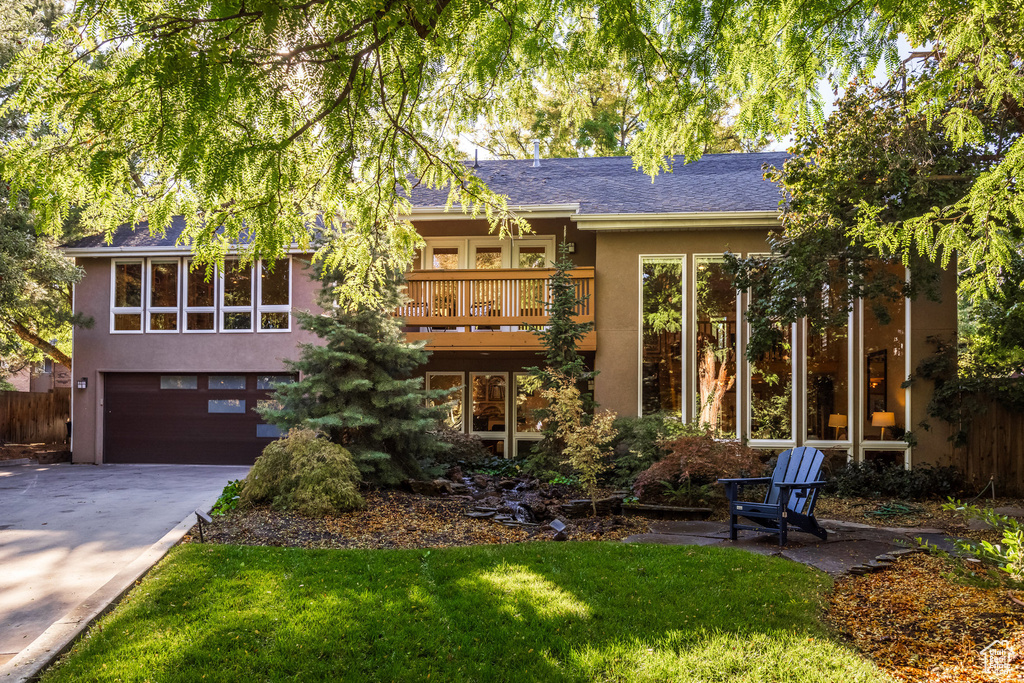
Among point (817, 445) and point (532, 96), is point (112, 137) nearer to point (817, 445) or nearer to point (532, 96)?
point (532, 96)

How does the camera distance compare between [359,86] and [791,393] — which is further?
[791,393]

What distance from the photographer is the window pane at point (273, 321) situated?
1556 cm

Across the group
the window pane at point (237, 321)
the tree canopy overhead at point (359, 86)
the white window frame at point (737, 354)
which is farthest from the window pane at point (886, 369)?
the window pane at point (237, 321)

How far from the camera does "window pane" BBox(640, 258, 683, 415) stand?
12625 mm

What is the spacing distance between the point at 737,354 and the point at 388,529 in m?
7.58

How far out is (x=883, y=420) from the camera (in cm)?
1148

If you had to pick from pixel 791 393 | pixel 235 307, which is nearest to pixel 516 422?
pixel 791 393

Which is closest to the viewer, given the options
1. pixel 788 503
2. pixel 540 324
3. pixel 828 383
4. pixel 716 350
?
pixel 788 503

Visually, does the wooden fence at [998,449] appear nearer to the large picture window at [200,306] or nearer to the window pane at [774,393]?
the window pane at [774,393]

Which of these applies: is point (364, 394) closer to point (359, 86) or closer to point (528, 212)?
point (528, 212)

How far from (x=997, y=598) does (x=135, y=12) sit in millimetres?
6372

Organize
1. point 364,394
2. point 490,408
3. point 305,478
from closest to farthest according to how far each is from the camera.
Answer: point 305,478 → point 364,394 → point 490,408

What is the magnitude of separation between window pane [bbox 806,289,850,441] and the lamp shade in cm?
45

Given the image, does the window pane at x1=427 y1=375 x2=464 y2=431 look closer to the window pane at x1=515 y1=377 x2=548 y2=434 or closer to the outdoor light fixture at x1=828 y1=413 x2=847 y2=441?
the window pane at x1=515 y1=377 x2=548 y2=434
